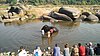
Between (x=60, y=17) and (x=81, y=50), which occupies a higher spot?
(x=81, y=50)

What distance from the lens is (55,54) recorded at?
21.6 metres

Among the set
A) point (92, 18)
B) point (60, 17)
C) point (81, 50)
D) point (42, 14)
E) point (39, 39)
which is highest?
point (81, 50)

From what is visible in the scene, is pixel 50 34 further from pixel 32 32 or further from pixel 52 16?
pixel 52 16

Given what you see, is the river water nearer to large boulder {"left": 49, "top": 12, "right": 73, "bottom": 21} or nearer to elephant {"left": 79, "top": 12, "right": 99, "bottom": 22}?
large boulder {"left": 49, "top": 12, "right": 73, "bottom": 21}

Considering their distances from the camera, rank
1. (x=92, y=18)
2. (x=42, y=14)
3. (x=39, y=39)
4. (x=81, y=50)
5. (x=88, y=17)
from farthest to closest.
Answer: (x=42, y=14)
(x=88, y=17)
(x=92, y=18)
(x=39, y=39)
(x=81, y=50)

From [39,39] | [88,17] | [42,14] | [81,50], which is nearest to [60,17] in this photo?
[88,17]

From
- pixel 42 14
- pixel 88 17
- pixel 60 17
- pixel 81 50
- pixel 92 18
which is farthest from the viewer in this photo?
pixel 42 14

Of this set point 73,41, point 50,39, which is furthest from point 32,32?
point 73,41

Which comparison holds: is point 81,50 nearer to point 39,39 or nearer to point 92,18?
point 39,39

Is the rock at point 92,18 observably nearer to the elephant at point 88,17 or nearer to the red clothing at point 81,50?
the elephant at point 88,17

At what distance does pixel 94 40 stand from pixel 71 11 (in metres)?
22.0

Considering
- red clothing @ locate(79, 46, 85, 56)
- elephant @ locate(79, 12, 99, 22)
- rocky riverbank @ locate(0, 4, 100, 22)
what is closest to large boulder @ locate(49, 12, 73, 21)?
rocky riverbank @ locate(0, 4, 100, 22)

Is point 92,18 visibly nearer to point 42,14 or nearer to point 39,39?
point 42,14

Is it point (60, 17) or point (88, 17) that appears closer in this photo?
point (60, 17)
